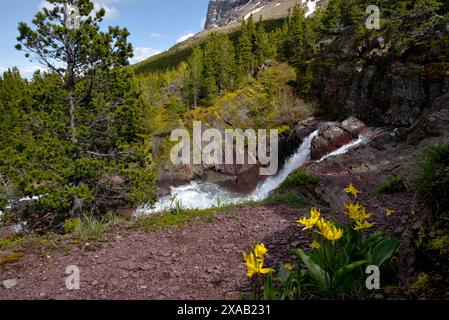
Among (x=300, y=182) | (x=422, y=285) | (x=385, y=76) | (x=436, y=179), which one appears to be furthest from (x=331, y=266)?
(x=385, y=76)

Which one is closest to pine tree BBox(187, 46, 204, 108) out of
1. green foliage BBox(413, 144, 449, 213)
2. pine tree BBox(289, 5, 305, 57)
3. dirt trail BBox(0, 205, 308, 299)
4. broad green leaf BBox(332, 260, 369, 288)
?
pine tree BBox(289, 5, 305, 57)

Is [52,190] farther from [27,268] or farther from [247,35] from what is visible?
[247,35]

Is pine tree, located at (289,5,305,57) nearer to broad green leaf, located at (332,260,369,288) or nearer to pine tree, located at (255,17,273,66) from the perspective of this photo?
pine tree, located at (255,17,273,66)

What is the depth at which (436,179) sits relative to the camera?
2783 mm

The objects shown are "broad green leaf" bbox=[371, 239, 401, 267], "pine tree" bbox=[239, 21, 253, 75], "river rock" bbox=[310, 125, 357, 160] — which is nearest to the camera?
"broad green leaf" bbox=[371, 239, 401, 267]

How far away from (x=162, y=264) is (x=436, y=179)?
11.8 ft

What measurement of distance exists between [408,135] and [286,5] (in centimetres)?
19568

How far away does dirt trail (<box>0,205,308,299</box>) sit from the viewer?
11.9 feet

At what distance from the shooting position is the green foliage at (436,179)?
8.73 feet

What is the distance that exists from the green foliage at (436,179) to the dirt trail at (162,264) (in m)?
1.94

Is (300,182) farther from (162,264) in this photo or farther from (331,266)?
(331,266)

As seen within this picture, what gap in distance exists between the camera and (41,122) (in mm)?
10586

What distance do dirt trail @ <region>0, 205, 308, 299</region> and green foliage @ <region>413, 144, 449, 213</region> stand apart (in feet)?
6.35
